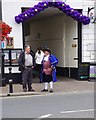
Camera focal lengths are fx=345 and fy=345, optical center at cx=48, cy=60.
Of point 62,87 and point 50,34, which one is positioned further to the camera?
point 50,34

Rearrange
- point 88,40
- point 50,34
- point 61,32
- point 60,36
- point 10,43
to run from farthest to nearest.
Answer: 1. point 50,34
2. point 60,36
3. point 61,32
4. point 88,40
5. point 10,43

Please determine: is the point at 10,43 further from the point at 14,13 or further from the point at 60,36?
the point at 60,36

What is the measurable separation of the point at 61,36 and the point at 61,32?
238 mm

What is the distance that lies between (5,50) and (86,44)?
4.45 meters

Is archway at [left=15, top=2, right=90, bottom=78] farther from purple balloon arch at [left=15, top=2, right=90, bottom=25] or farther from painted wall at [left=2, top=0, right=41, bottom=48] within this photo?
painted wall at [left=2, top=0, right=41, bottom=48]

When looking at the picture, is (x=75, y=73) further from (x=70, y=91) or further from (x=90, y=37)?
(x=70, y=91)

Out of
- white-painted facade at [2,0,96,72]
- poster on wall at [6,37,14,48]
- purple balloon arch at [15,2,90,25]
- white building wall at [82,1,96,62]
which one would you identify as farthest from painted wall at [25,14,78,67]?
poster on wall at [6,37,14,48]

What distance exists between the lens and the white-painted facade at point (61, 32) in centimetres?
1698

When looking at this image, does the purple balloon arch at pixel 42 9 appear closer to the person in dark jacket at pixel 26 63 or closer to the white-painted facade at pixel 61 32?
Answer: the white-painted facade at pixel 61 32

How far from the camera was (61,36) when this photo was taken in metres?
20.5

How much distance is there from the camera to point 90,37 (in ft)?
60.4

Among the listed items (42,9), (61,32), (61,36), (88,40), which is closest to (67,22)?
(61,32)

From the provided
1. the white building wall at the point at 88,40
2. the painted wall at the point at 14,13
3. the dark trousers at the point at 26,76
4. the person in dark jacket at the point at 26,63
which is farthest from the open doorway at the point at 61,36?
the dark trousers at the point at 26,76

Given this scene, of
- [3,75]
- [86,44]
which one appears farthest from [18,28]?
[86,44]
